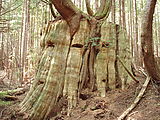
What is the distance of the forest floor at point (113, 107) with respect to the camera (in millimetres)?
4082

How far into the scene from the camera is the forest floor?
408 centimetres

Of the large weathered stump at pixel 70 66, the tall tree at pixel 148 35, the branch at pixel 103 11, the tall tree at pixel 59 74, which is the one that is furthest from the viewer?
the branch at pixel 103 11

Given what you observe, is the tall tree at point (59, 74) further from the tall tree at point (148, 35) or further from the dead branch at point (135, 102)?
the tall tree at point (148, 35)

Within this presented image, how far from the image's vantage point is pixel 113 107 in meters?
4.68

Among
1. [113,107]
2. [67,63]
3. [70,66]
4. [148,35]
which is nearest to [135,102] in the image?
[113,107]

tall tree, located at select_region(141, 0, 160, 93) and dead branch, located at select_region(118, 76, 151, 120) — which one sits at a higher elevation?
tall tree, located at select_region(141, 0, 160, 93)

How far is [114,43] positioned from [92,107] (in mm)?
2373

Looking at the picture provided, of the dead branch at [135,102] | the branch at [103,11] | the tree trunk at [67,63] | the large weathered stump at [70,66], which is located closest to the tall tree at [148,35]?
the dead branch at [135,102]

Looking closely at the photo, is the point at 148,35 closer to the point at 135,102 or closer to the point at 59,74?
the point at 135,102

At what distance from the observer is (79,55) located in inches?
213

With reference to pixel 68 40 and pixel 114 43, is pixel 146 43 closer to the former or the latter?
pixel 114 43

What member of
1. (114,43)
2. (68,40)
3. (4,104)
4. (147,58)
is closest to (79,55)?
(68,40)

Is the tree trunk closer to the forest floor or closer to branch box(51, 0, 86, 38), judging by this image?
branch box(51, 0, 86, 38)

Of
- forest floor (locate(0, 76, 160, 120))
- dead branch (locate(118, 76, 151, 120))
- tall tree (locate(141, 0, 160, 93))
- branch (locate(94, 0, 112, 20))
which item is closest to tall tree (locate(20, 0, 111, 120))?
forest floor (locate(0, 76, 160, 120))
